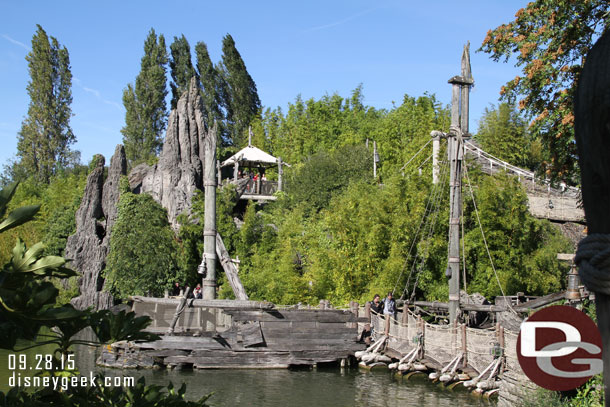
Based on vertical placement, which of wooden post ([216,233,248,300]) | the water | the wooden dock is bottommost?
the water

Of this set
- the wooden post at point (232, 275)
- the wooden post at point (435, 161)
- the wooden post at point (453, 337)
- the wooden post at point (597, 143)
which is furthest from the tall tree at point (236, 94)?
the wooden post at point (597, 143)

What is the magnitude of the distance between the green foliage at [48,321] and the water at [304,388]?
465 inches

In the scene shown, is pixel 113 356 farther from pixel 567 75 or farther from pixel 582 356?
pixel 582 356

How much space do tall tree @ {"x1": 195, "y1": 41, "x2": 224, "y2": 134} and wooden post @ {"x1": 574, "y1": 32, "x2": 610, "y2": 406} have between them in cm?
5674

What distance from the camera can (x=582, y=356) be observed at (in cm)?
260

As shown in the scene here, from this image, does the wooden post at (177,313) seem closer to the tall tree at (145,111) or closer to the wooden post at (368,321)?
the wooden post at (368,321)

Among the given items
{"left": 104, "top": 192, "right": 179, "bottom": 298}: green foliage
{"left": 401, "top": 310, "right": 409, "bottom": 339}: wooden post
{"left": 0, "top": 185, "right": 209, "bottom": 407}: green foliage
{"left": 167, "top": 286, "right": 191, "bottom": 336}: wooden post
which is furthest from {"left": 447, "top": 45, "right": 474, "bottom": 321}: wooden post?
{"left": 104, "top": 192, "right": 179, "bottom": 298}: green foliage

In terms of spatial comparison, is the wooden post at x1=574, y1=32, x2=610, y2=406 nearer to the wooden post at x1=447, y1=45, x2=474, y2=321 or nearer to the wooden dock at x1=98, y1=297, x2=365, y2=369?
the wooden post at x1=447, y1=45, x2=474, y2=321

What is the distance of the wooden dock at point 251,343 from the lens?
20.5 meters

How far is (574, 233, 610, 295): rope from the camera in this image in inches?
62.1

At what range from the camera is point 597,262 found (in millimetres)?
1591

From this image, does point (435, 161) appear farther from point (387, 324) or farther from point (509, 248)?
point (387, 324)

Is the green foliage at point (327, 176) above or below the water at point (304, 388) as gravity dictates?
above

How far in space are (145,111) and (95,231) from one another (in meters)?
18.8
